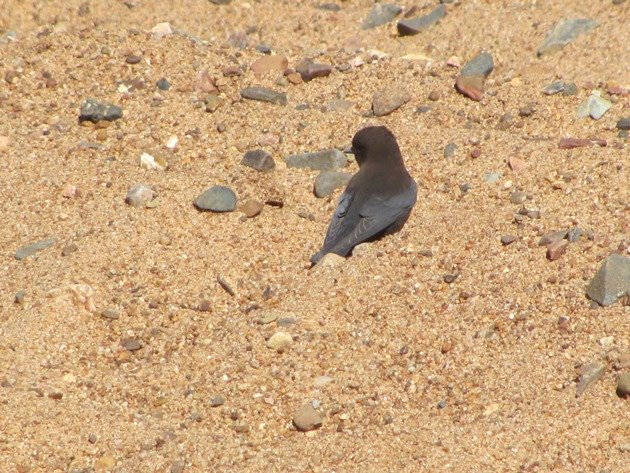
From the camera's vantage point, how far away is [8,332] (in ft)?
19.3

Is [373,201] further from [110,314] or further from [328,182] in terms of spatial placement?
[110,314]

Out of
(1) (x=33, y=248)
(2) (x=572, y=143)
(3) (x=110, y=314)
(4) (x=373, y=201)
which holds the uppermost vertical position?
(2) (x=572, y=143)

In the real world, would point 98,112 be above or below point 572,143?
below

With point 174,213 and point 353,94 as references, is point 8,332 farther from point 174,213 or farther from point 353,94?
point 353,94

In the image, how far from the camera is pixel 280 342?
5.74 m

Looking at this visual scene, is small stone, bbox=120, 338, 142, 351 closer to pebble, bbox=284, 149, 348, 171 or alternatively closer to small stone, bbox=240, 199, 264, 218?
small stone, bbox=240, 199, 264, 218

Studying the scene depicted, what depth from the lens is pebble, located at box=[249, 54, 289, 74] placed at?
801cm

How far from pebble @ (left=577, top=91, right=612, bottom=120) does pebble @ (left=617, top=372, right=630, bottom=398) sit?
2.49m

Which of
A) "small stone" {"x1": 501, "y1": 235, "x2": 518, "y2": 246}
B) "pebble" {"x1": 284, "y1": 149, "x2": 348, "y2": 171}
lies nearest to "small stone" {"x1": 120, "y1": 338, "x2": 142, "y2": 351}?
"pebble" {"x1": 284, "y1": 149, "x2": 348, "y2": 171}

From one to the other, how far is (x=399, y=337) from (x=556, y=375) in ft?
2.68

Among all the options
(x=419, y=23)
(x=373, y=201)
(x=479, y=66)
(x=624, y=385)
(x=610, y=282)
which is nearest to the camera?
(x=624, y=385)

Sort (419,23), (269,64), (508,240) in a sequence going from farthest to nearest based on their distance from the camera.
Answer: (419,23), (269,64), (508,240)

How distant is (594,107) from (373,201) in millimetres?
1783

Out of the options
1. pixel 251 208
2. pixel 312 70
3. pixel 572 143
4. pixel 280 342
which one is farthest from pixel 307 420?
pixel 312 70
